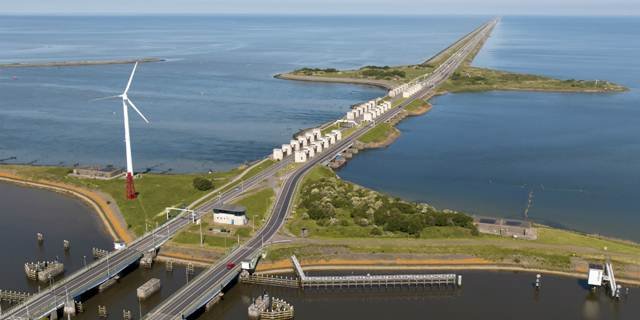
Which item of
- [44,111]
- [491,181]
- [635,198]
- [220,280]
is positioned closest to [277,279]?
[220,280]

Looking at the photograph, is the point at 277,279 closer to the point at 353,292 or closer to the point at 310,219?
the point at 353,292

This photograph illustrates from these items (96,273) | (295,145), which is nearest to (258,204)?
(96,273)

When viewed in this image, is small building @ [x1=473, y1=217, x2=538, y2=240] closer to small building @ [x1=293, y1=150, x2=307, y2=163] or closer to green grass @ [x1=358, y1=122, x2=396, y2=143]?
small building @ [x1=293, y1=150, x2=307, y2=163]

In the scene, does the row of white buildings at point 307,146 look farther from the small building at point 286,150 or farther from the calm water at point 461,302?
the calm water at point 461,302

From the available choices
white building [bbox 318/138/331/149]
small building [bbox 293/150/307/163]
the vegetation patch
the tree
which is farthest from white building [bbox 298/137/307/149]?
the vegetation patch

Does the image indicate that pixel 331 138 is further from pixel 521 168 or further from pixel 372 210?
pixel 372 210
